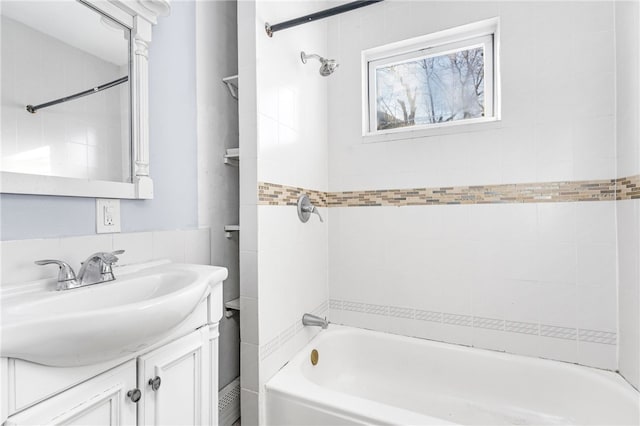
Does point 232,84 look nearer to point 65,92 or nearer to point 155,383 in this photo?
point 65,92

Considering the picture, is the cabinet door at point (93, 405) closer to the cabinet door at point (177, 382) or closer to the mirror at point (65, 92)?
the cabinet door at point (177, 382)

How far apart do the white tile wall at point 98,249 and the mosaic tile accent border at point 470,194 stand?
0.35m

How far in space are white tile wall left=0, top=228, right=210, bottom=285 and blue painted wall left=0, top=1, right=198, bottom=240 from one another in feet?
0.10

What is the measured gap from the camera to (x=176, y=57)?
4.23 ft

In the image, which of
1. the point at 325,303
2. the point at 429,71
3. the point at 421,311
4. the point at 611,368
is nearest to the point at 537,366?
the point at 611,368

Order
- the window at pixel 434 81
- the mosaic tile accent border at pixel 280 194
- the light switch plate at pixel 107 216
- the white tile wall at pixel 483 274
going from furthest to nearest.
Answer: the window at pixel 434 81
the white tile wall at pixel 483 274
the mosaic tile accent border at pixel 280 194
the light switch plate at pixel 107 216

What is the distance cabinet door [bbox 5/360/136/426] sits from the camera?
60cm

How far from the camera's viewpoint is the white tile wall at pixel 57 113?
0.82 metres

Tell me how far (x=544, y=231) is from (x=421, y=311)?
77cm

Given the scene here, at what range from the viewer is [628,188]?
1387 mm

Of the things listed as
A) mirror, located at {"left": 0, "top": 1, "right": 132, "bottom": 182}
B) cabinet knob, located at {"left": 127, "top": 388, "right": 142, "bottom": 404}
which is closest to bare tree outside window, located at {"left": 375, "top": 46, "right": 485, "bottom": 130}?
mirror, located at {"left": 0, "top": 1, "right": 132, "bottom": 182}

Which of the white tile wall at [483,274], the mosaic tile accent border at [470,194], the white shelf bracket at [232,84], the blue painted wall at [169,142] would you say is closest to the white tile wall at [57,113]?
the blue painted wall at [169,142]

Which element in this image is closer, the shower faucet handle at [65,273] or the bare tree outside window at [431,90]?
the shower faucet handle at [65,273]

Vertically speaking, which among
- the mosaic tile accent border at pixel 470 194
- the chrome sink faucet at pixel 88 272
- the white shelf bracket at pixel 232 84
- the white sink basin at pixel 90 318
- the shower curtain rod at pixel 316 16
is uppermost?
the shower curtain rod at pixel 316 16
